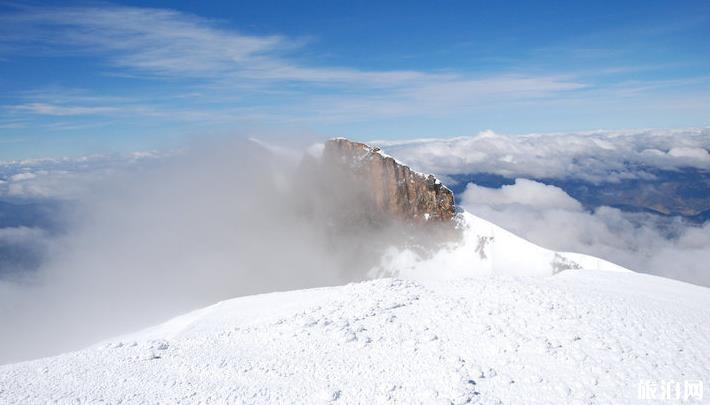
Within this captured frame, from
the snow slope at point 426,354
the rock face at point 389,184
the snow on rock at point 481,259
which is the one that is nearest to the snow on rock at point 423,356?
the snow slope at point 426,354

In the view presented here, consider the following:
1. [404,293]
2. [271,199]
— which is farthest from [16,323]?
[404,293]

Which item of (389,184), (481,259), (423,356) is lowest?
(481,259)

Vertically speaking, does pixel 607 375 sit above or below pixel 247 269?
above

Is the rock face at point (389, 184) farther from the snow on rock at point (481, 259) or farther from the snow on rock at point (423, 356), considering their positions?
the snow on rock at point (423, 356)

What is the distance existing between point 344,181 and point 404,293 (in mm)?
94044

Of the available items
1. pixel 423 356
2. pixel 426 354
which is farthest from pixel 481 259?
pixel 423 356

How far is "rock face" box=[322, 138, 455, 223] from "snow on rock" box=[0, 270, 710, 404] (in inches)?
2574

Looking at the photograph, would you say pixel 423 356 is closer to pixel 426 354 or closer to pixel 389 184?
pixel 426 354

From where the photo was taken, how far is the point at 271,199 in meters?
171

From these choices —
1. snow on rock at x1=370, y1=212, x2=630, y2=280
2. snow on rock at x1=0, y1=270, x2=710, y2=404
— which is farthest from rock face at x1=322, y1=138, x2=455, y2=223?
snow on rock at x1=0, y1=270, x2=710, y2=404

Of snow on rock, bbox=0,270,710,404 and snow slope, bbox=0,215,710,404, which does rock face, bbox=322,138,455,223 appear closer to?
snow slope, bbox=0,215,710,404

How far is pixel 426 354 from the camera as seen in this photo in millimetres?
19344

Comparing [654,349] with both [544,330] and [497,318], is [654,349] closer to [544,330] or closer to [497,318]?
[544,330]

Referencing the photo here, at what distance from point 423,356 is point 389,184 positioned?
87630mm
